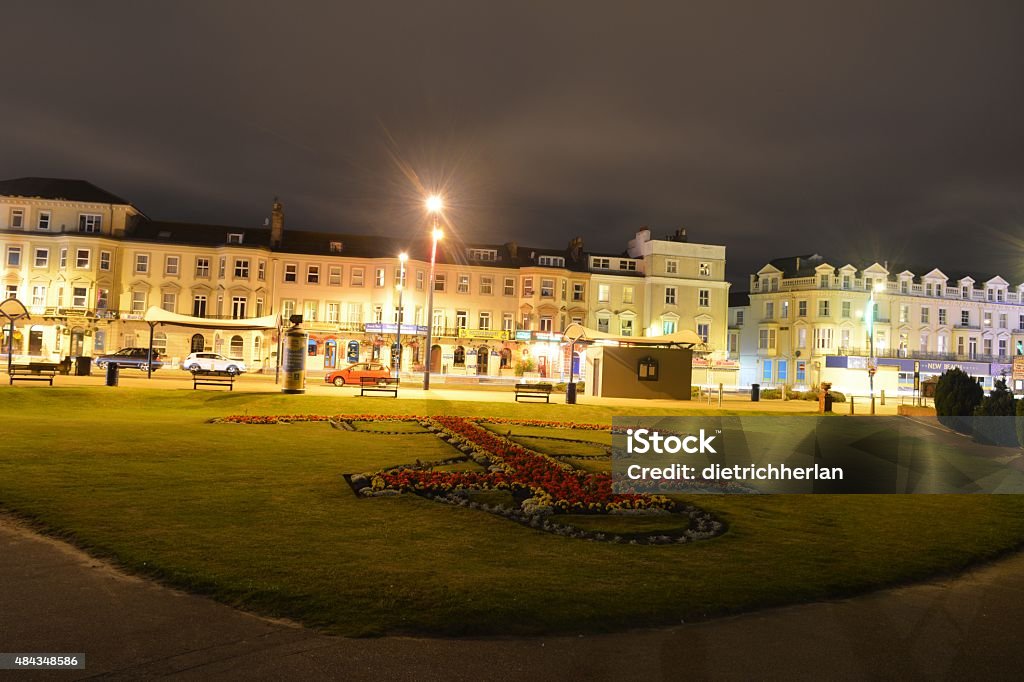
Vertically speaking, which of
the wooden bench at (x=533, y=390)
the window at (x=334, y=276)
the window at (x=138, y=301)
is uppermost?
the window at (x=334, y=276)

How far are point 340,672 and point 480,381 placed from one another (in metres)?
47.4

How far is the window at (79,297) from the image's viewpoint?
196ft

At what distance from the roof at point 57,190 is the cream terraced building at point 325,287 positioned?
15cm

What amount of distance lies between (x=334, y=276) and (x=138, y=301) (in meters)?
16.0

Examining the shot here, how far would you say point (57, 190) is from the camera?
61.9m

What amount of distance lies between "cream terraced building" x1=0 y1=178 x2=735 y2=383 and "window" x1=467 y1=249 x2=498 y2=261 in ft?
0.50

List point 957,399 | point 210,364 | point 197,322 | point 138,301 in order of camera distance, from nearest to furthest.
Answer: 1. point 957,399
2. point 197,322
3. point 210,364
4. point 138,301

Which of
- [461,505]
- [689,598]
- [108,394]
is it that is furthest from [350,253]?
[689,598]

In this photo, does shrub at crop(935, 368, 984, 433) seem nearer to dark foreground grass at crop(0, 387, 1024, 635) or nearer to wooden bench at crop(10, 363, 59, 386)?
dark foreground grass at crop(0, 387, 1024, 635)

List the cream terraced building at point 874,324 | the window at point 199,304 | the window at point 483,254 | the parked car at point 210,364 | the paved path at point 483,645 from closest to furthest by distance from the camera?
1. the paved path at point 483,645
2. the parked car at point 210,364
3. the window at point 199,304
4. the window at point 483,254
5. the cream terraced building at point 874,324

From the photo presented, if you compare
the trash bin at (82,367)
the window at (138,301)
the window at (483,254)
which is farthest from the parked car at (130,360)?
the window at (483,254)

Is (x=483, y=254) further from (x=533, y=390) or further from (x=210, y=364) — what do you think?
(x=533, y=390)

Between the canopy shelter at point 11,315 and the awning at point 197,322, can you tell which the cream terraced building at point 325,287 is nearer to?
the canopy shelter at point 11,315

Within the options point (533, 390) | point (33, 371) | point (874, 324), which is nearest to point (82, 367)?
point (33, 371)
